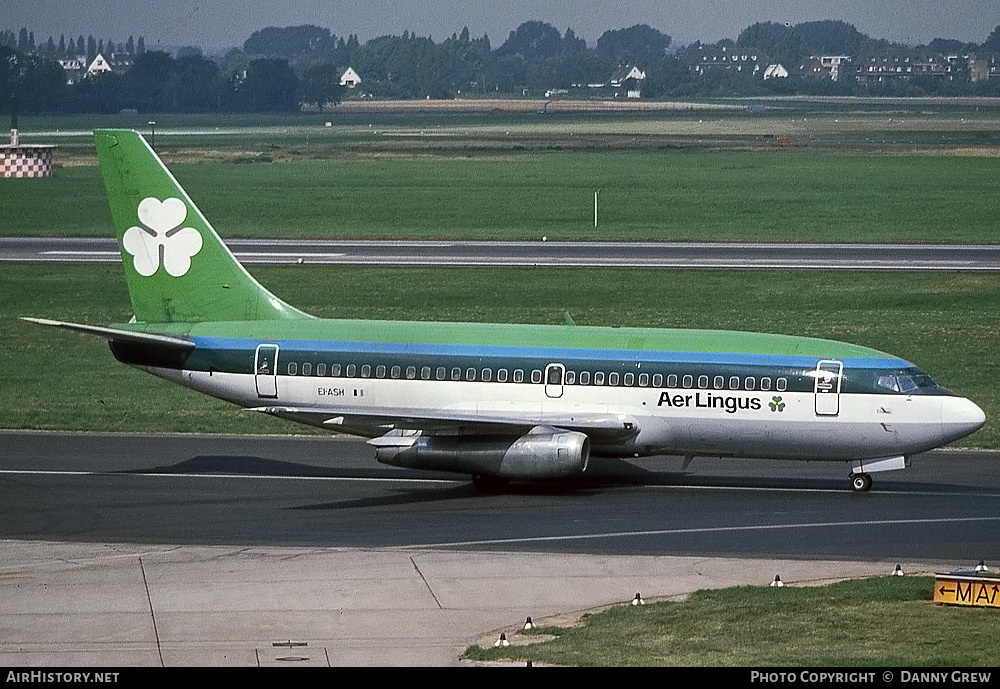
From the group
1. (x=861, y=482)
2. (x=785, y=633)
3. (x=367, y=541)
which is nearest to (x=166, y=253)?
(x=367, y=541)

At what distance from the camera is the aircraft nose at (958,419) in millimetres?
34719

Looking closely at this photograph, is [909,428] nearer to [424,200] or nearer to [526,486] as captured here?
[526,486]

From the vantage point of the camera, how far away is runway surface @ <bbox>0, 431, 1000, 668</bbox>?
79.5 feet

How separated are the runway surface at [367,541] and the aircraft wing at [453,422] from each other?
4.54 ft

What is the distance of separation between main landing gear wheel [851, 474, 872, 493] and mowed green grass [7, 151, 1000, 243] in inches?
2162

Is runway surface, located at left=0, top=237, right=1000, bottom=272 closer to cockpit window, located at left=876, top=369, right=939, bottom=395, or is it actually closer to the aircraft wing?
cockpit window, located at left=876, top=369, right=939, bottom=395

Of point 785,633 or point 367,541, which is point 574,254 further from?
point 785,633

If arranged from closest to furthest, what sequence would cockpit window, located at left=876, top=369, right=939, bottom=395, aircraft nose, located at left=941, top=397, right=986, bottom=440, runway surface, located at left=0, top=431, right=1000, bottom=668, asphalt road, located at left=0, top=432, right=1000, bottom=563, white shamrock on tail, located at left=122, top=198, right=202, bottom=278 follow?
runway surface, located at left=0, top=431, right=1000, bottom=668 < asphalt road, located at left=0, top=432, right=1000, bottom=563 < aircraft nose, located at left=941, top=397, right=986, bottom=440 < cockpit window, located at left=876, top=369, right=939, bottom=395 < white shamrock on tail, located at left=122, top=198, right=202, bottom=278

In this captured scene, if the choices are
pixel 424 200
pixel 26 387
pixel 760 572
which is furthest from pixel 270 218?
pixel 760 572

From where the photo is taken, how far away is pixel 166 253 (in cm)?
3897

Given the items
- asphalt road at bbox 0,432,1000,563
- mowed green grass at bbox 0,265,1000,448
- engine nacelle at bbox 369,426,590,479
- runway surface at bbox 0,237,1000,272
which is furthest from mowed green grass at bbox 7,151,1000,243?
engine nacelle at bbox 369,426,590,479

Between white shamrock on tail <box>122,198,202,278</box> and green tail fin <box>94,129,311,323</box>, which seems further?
white shamrock on tail <box>122,198,202,278</box>

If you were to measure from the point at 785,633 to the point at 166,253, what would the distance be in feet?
66.8

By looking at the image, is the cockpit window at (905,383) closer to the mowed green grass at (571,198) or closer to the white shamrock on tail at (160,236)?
the white shamrock on tail at (160,236)
